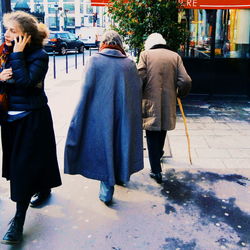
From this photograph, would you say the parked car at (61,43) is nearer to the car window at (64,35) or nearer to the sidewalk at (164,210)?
the car window at (64,35)

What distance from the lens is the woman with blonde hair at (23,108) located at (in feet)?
9.91

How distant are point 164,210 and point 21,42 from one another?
207 centimetres

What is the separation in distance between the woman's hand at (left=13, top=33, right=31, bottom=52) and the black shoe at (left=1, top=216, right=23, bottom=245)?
1.43 meters

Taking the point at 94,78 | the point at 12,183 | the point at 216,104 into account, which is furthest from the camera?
the point at 216,104

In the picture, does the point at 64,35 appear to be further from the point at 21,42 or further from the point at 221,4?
the point at 21,42

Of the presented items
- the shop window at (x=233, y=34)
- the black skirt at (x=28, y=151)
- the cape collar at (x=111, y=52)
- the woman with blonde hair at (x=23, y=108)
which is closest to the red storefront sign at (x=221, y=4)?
the shop window at (x=233, y=34)

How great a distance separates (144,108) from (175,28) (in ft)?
10.8

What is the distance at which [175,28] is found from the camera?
272 inches

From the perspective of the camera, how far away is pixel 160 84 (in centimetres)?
405

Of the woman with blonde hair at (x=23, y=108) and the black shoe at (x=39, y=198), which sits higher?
the woman with blonde hair at (x=23, y=108)

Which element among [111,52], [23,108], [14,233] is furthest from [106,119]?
[14,233]

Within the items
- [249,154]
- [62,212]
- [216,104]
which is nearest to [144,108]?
[62,212]

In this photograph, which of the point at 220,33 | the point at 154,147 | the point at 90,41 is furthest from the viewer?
the point at 90,41

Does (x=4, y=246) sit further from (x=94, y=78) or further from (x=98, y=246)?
(x=94, y=78)
